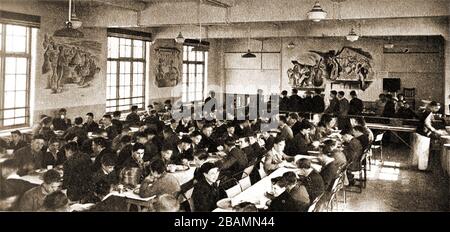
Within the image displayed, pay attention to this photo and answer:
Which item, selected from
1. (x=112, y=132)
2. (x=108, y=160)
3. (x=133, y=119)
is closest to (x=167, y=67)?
(x=133, y=119)

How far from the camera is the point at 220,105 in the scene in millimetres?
18891

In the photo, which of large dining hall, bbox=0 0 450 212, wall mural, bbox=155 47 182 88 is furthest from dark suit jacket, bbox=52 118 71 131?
wall mural, bbox=155 47 182 88

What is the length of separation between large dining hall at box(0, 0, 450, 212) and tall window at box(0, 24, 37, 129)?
31 mm

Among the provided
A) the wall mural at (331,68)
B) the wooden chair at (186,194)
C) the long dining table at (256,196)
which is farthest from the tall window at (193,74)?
the long dining table at (256,196)

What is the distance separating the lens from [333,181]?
6.20 meters

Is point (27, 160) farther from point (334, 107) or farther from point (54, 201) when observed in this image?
point (334, 107)

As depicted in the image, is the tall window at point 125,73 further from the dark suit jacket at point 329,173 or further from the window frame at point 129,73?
the dark suit jacket at point 329,173

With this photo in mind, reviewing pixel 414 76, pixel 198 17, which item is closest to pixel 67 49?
pixel 198 17

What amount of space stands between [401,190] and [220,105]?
37.7ft

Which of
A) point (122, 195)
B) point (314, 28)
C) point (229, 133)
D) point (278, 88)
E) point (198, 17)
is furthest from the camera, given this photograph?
point (278, 88)

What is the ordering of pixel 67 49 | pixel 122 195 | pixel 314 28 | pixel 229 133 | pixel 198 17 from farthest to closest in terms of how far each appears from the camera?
1. pixel 314 28
2. pixel 67 49
3. pixel 198 17
4. pixel 229 133
5. pixel 122 195
